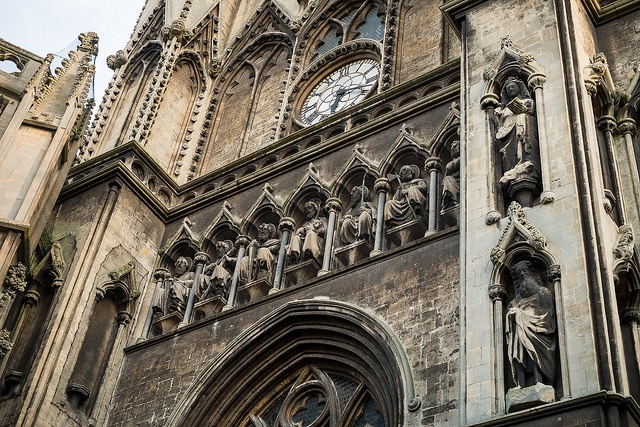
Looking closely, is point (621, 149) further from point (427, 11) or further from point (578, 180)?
point (427, 11)

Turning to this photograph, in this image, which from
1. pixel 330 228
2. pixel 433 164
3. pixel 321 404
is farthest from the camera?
pixel 330 228

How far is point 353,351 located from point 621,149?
166 inches

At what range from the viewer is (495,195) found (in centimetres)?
1180

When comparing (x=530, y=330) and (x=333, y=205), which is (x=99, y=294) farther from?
(x=530, y=330)

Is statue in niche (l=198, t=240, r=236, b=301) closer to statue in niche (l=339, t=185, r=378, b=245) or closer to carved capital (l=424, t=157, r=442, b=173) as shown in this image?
statue in niche (l=339, t=185, r=378, b=245)

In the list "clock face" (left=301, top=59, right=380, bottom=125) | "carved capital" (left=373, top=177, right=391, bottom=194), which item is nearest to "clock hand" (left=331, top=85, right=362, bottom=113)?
"clock face" (left=301, top=59, right=380, bottom=125)

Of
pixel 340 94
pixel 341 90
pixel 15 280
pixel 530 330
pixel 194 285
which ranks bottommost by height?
pixel 530 330

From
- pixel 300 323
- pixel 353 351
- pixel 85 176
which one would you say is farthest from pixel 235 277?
pixel 85 176

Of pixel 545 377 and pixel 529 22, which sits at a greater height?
pixel 529 22

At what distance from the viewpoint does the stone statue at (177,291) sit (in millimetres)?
16016

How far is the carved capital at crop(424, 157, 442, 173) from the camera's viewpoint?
14.3 meters

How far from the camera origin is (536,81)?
1263 cm

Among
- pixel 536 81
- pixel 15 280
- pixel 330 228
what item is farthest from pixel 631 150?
pixel 15 280

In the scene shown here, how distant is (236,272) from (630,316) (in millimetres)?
6554
